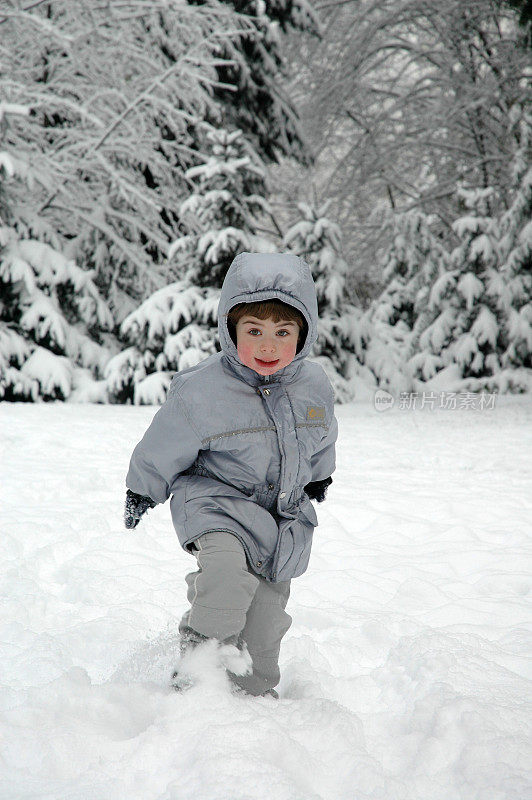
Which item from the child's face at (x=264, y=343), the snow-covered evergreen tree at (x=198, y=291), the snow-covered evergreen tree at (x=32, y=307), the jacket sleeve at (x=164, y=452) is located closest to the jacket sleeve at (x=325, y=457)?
the child's face at (x=264, y=343)

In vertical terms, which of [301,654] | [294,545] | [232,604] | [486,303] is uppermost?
[486,303]

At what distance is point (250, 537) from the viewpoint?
1.93 m

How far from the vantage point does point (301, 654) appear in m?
2.37

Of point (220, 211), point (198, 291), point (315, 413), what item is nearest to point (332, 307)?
point (198, 291)

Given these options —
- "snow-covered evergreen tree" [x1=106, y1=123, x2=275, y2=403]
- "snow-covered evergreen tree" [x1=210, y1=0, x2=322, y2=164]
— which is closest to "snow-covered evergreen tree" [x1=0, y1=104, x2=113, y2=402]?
"snow-covered evergreen tree" [x1=106, y1=123, x2=275, y2=403]

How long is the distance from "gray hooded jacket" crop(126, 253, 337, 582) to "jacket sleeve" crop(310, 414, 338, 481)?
0.12m

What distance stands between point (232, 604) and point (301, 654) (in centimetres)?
71

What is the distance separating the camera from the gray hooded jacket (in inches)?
74.8

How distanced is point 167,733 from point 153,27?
10970mm

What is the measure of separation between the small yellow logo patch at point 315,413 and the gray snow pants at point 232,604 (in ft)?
1.46

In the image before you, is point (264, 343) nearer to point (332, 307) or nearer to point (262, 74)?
point (332, 307)

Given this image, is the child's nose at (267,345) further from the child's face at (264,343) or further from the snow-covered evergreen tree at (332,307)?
the snow-covered evergreen tree at (332,307)

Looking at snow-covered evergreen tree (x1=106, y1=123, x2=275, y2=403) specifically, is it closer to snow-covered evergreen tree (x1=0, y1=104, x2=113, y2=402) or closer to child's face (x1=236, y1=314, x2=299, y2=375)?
snow-covered evergreen tree (x1=0, y1=104, x2=113, y2=402)

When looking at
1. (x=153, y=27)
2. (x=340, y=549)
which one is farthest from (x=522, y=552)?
(x=153, y=27)
